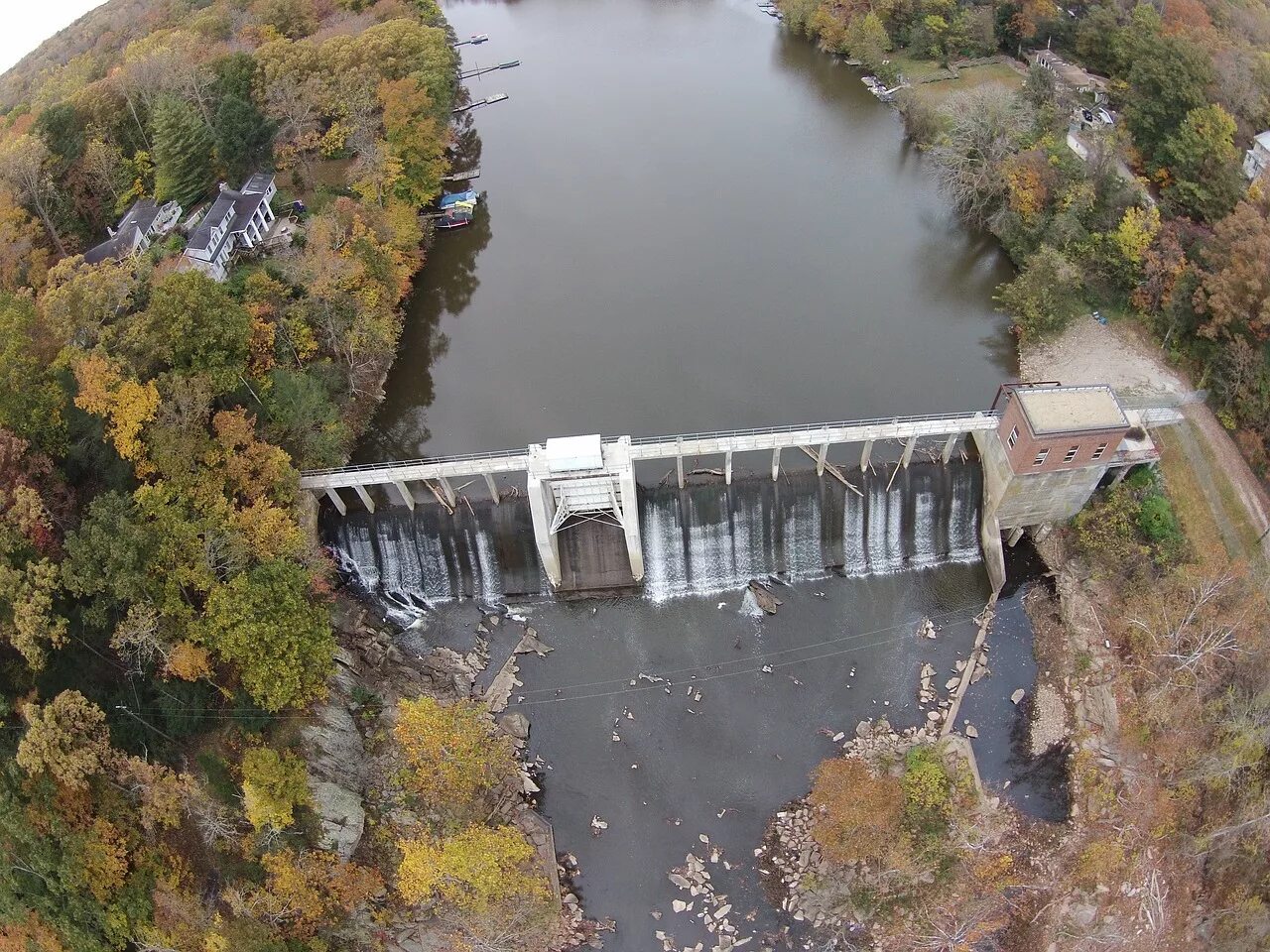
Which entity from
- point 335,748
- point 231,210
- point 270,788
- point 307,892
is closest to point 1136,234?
point 335,748

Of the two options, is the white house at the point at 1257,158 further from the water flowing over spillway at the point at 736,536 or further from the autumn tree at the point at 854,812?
the autumn tree at the point at 854,812

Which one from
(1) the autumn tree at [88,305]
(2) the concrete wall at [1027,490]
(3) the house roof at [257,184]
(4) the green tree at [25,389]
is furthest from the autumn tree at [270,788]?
(3) the house roof at [257,184]

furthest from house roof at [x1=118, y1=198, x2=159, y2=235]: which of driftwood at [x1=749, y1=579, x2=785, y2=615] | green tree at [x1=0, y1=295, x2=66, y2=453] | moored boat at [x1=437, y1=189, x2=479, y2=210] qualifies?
driftwood at [x1=749, y1=579, x2=785, y2=615]

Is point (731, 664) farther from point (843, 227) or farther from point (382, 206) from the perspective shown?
point (382, 206)

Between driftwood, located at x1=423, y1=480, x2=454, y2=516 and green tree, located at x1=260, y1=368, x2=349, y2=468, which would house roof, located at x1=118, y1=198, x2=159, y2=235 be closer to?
green tree, located at x1=260, y1=368, x2=349, y2=468

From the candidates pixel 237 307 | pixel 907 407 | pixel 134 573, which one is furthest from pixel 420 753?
pixel 907 407

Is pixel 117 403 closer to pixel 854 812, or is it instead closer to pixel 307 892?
pixel 307 892

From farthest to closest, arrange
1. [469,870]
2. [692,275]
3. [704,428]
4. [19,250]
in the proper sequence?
[692,275] < [704,428] < [19,250] < [469,870]
